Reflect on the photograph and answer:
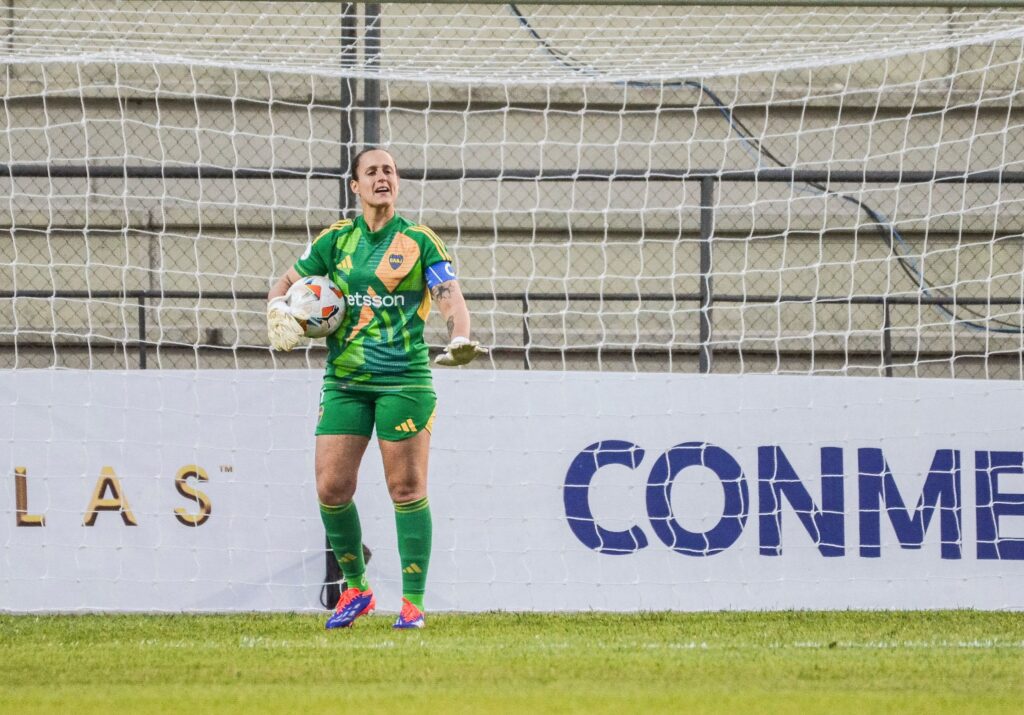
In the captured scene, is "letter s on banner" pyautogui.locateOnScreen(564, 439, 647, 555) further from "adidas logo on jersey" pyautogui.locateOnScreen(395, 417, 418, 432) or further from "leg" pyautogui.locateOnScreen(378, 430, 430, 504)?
"adidas logo on jersey" pyautogui.locateOnScreen(395, 417, 418, 432)

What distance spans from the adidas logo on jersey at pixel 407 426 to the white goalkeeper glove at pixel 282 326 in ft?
1.69

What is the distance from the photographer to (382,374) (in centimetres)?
517

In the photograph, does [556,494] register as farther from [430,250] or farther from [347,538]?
[430,250]

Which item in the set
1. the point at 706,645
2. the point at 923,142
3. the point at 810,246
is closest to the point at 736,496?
the point at 706,645

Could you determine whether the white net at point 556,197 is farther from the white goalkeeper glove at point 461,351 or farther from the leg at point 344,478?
the white goalkeeper glove at point 461,351

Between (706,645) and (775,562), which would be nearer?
(706,645)

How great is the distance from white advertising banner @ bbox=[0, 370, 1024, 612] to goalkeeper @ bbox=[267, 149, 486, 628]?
4.08ft

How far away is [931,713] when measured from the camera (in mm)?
3252

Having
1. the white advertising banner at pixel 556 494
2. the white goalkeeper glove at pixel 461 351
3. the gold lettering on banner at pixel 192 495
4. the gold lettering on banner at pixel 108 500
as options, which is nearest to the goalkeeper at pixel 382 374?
the white goalkeeper glove at pixel 461 351

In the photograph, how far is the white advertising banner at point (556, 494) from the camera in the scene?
6410 mm

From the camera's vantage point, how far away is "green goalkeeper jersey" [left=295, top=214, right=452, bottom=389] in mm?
5176

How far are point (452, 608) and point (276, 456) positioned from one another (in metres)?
1.11

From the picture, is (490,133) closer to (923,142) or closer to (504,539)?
(923,142)

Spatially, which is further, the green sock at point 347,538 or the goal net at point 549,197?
the goal net at point 549,197
